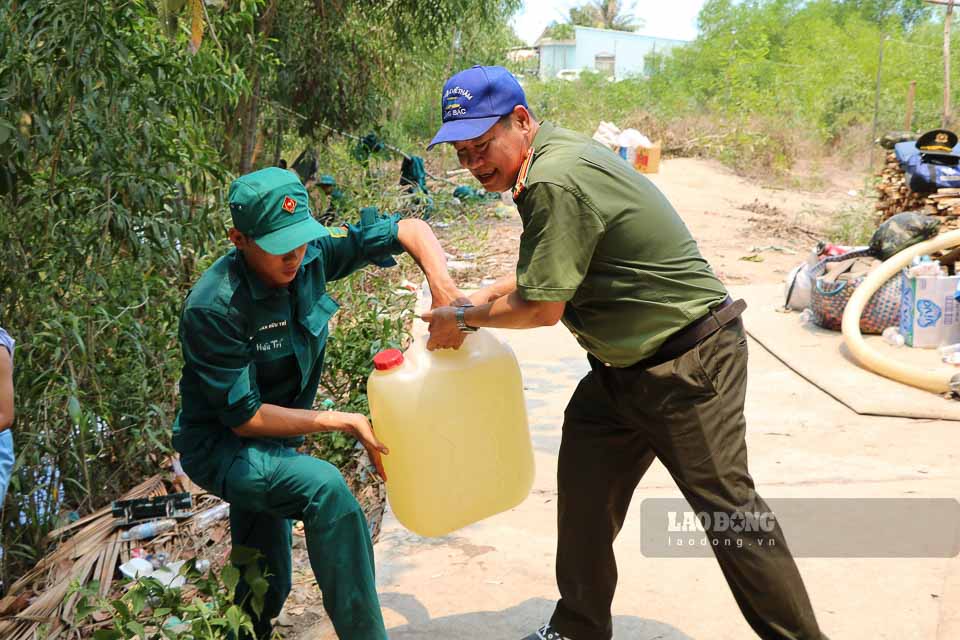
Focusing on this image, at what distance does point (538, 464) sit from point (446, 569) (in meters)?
1.08

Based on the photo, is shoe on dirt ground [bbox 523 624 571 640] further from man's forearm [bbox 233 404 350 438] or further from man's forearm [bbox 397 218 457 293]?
man's forearm [bbox 397 218 457 293]

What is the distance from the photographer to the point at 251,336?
2289mm

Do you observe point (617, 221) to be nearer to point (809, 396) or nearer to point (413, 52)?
point (809, 396)

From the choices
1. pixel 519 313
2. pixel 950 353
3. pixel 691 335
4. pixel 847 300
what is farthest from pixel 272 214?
pixel 847 300

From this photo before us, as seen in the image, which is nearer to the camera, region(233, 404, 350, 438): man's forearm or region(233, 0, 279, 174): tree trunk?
region(233, 404, 350, 438): man's forearm

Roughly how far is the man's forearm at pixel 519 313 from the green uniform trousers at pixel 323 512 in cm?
56

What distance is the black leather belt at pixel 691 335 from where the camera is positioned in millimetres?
2225

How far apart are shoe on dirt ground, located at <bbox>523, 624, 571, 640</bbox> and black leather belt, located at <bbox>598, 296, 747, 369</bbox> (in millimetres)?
863

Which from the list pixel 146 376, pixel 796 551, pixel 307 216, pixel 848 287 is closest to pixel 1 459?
pixel 307 216

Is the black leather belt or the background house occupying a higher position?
the background house

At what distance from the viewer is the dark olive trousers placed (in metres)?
2.17

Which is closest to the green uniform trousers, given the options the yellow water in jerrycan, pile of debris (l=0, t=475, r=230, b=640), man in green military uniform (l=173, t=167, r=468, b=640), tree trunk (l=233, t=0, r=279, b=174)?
man in green military uniform (l=173, t=167, r=468, b=640)

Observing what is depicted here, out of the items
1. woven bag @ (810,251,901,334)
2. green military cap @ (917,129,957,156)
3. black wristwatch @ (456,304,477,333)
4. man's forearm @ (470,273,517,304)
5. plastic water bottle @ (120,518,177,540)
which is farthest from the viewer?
green military cap @ (917,129,957,156)

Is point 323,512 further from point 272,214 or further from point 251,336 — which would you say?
point 272,214
